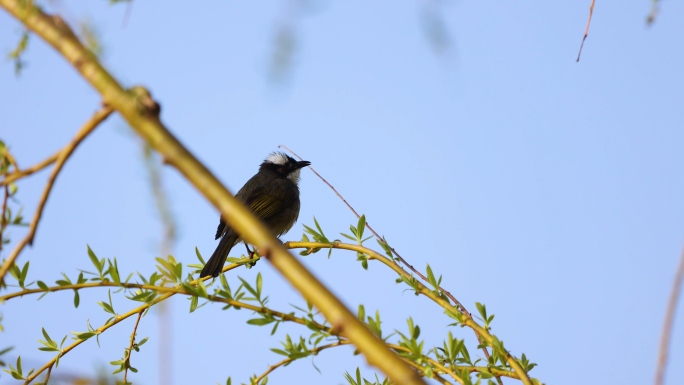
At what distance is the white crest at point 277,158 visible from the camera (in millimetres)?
8797

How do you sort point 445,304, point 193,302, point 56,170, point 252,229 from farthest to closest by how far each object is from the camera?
1. point 445,304
2. point 193,302
3. point 56,170
4. point 252,229

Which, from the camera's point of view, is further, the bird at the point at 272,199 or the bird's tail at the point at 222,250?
the bird at the point at 272,199

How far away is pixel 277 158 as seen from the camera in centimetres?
894

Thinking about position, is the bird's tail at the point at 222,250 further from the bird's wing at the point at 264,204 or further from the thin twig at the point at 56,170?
the thin twig at the point at 56,170

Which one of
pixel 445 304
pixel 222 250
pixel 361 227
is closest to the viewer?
pixel 445 304

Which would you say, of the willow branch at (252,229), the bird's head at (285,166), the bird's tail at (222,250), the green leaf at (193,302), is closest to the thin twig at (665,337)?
the willow branch at (252,229)

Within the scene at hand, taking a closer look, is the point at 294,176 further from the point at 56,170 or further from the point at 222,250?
the point at 56,170

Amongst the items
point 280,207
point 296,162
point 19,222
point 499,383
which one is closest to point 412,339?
point 499,383

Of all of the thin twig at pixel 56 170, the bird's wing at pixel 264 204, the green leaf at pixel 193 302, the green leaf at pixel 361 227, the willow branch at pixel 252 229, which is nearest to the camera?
the willow branch at pixel 252 229

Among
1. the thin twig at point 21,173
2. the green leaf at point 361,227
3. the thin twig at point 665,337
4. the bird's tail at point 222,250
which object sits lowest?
the thin twig at point 665,337

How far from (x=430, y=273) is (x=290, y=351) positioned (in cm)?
49

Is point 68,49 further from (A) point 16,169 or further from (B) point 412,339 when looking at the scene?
(B) point 412,339

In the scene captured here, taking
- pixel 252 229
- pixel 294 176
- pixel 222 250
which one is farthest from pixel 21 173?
pixel 294 176

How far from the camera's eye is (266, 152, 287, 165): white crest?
8.80 meters
